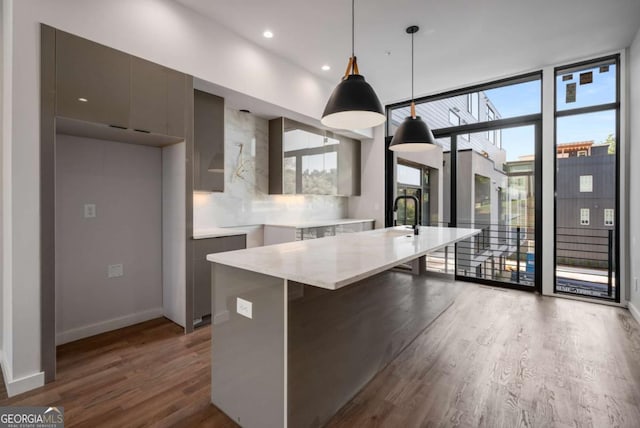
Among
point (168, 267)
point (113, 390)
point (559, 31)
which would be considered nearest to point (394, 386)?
point (113, 390)

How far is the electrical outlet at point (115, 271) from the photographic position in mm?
2939

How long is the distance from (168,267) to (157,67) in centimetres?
188

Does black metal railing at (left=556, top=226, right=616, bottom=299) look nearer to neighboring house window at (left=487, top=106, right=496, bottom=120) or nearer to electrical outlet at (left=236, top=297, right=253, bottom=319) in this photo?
neighboring house window at (left=487, top=106, right=496, bottom=120)

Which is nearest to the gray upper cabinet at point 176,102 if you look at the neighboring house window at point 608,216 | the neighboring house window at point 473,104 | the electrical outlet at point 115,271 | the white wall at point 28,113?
the white wall at point 28,113

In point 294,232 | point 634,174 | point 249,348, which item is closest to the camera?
point 249,348

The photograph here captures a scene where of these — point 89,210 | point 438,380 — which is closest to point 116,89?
point 89,210

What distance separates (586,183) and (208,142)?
4520 mm

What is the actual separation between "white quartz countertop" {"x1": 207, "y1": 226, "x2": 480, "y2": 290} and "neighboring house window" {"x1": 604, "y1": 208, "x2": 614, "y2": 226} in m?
2.75

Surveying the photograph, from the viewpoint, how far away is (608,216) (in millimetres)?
3748

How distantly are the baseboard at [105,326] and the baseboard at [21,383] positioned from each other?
0.56 meters

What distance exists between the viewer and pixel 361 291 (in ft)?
6.64

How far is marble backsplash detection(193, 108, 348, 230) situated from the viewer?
3.75m

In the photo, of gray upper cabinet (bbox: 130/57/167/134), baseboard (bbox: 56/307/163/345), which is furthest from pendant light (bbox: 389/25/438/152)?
Answer: baseboard (bbox: 56/307/163/345)

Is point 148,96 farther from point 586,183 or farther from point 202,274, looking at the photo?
point 586,183
